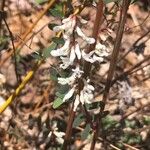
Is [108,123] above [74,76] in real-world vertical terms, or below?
above

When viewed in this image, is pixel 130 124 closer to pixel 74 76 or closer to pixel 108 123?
pixel 108 123

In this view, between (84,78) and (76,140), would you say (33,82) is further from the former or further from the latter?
(84,78)

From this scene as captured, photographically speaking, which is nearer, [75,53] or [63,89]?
[75,53]

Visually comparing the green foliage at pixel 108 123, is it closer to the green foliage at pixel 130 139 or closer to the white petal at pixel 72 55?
the green foliage at pixel 130 139

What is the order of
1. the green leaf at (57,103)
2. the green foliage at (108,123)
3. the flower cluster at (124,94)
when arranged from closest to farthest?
the green leaf at (57,103) → the flower cluster at (124,94) → the green foliage at (108,123)

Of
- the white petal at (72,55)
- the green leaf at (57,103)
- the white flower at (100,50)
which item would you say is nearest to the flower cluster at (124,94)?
the green leaf at (57,103)

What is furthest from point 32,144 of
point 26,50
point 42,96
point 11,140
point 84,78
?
point 84,78

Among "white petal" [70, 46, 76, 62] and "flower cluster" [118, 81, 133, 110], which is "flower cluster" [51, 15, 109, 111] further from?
"flower cluster" [118, 81, 133, 110]

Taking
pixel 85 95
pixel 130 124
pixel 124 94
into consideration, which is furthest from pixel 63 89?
pixel 130 124
